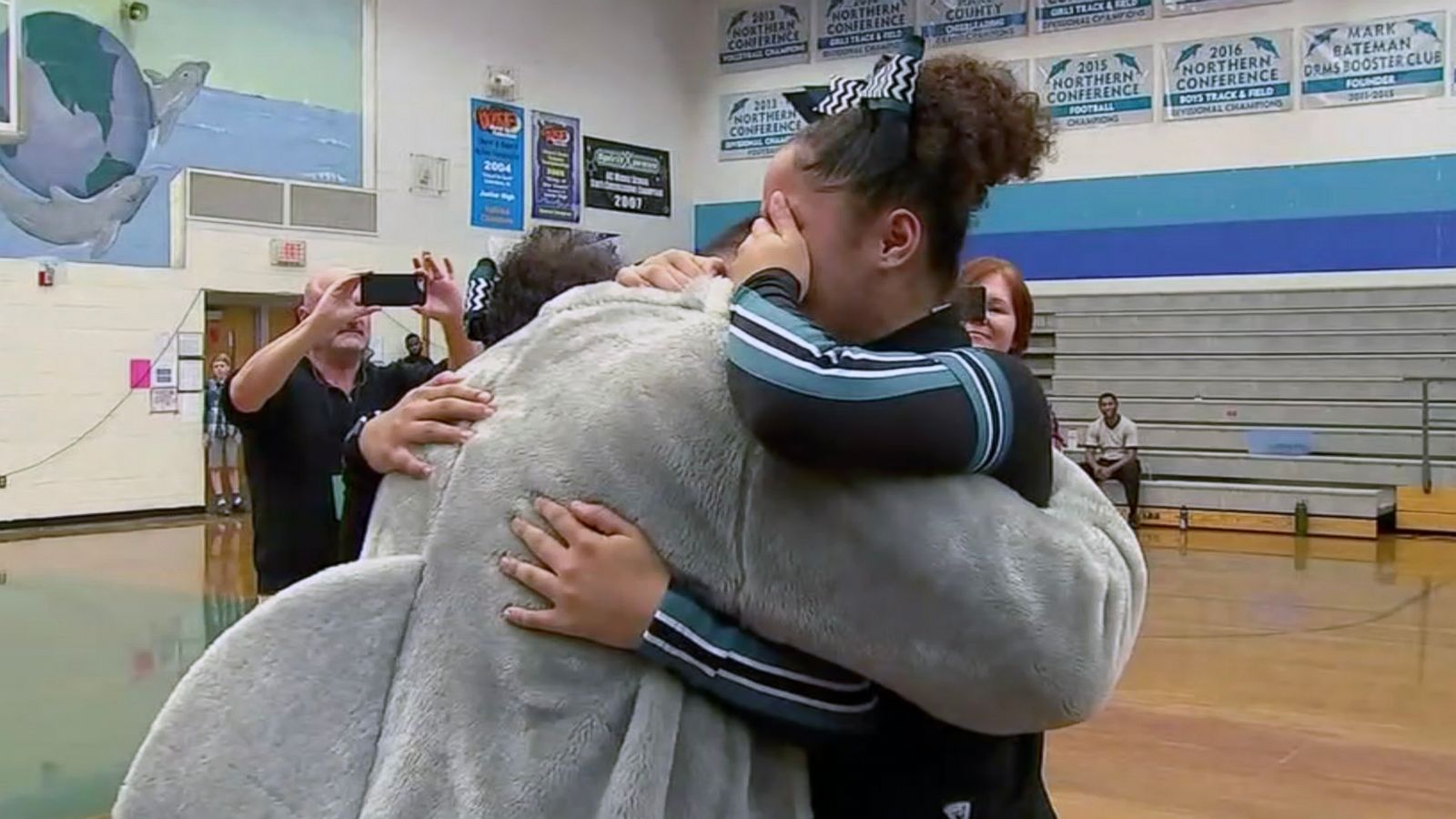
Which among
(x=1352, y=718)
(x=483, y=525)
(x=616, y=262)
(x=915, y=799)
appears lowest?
(x=1352, y=718)

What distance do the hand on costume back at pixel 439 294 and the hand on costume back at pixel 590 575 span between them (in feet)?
3.50

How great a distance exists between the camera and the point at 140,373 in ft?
37.9

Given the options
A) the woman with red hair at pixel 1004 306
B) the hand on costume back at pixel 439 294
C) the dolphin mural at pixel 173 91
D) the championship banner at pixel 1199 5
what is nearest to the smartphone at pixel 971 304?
the hand on costume back at pixel 439 294

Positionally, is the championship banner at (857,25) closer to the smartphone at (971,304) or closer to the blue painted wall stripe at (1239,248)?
the blue painted wall stripe at (1239,248)

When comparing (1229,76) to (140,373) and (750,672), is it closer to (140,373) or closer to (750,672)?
(140,373)

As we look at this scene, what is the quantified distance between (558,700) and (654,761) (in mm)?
73

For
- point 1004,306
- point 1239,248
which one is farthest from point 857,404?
point 1239,248

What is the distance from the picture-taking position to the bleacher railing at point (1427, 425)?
38.2 feet

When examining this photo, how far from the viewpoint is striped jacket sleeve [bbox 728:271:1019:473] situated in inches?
36.4

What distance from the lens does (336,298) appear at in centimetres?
232

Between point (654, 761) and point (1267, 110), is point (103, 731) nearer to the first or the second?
point (654, 761)

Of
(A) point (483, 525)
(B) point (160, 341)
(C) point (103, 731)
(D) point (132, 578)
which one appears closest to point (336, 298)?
(A) point (483, 525)

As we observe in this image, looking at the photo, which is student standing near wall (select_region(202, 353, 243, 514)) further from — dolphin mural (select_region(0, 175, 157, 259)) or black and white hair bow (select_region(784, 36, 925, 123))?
black and white hair bow (select_region(784, 36, 925, 123))

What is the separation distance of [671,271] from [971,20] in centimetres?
1399
